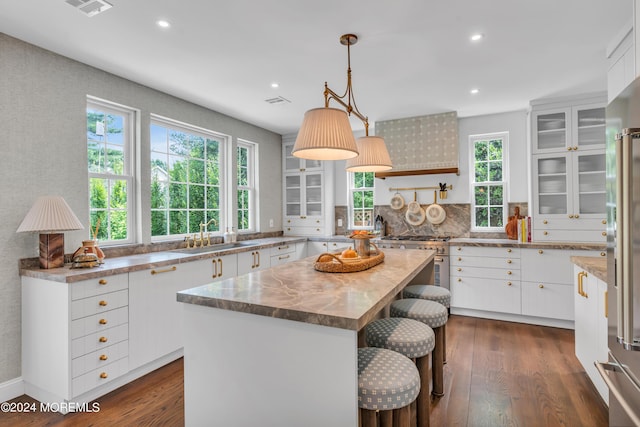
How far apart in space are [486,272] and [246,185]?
3.37 metres

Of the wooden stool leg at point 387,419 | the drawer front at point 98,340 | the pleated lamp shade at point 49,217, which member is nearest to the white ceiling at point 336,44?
the pleated lamp shade at point 49,217

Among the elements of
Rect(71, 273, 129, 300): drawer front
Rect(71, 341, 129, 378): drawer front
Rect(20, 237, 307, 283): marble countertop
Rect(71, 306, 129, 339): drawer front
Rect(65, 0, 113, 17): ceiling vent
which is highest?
Rect(65, 0, 113, 17): ceiling vent

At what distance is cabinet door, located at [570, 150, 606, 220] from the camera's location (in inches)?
146

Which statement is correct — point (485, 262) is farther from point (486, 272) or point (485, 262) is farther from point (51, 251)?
point (51, 251)

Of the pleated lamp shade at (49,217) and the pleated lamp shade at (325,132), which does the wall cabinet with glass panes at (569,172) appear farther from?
the pleated lamp shade at (49,217)

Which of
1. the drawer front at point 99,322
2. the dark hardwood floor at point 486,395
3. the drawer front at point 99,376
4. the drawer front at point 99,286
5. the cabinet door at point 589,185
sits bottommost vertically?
the dark hardwood floor at point 486,395

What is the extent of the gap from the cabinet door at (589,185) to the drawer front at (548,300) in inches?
32.6

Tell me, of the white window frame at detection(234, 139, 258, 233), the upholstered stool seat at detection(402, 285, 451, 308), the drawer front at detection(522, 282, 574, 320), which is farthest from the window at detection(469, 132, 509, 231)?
the white window frame at detection(234, 139, 258, 233)

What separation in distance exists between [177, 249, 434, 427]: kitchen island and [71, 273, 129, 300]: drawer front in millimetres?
1163

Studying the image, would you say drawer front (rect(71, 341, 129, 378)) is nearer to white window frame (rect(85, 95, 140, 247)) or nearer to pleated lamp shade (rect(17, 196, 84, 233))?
pleated lamp shade (rect(17, 196, 84, 233))

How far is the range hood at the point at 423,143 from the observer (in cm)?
442

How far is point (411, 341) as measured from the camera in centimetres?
172

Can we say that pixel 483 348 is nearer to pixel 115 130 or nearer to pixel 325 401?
pixel 325 401

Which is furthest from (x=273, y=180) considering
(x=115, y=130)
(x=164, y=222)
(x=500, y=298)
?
(x=500, y=298)
